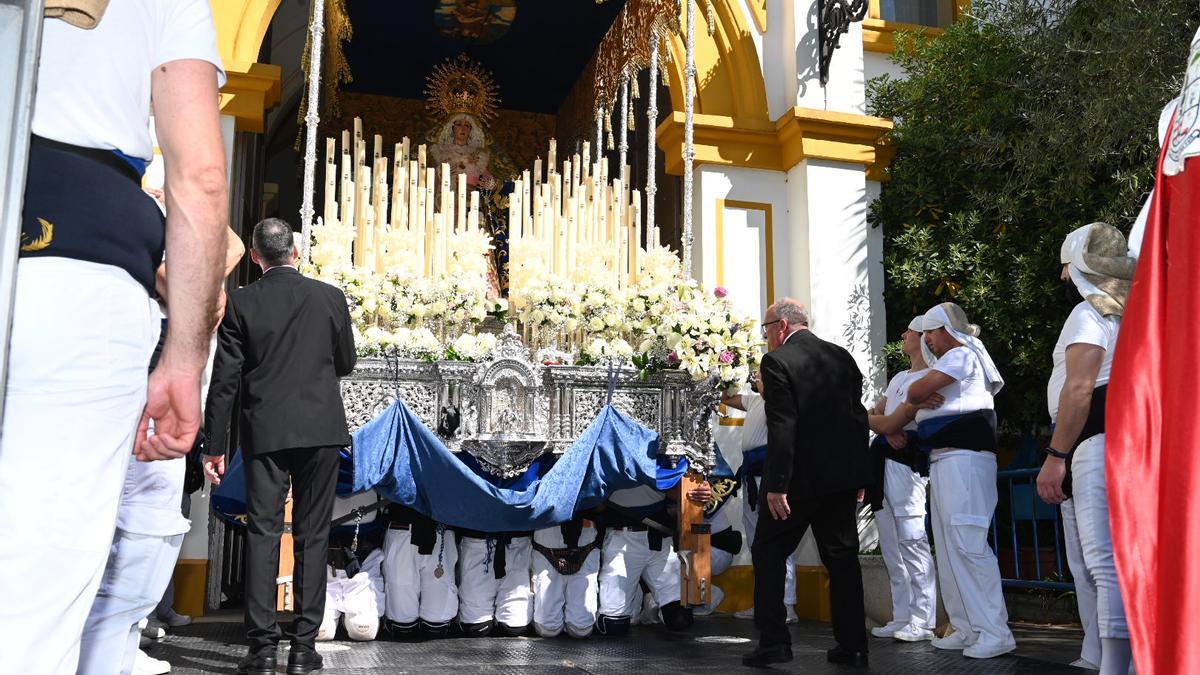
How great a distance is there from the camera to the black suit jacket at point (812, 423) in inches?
184

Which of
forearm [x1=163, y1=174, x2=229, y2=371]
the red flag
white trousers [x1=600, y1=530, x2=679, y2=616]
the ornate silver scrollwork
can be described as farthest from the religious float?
forearm [x1=163, y1=174, x2=229, y2=371]

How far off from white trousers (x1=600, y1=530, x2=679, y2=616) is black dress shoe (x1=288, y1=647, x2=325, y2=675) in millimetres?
1602

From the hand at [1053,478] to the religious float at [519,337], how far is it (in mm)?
1981

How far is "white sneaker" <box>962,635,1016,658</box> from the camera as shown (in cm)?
484

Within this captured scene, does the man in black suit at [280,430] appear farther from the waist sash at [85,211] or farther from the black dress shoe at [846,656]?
the waist sash at [85,211]

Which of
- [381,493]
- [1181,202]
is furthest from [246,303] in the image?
[1181,202]

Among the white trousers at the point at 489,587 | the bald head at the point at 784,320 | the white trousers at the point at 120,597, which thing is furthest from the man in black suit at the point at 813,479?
the white trousers at the point at 120,597

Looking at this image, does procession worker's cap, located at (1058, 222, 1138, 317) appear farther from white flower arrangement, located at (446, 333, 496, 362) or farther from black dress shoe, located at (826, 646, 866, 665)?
white flower arrangement, located at (446, 333, 496, 362)

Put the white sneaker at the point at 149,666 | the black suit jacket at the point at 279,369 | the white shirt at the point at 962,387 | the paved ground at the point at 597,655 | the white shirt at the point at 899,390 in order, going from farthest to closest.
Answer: the white shirt at the point at 899,390, the white shirt at the point at 962,387, the paved ground at the point at 597,655, the black suit jacket at the point at 279,369, the white sneaker at the point at 149,666

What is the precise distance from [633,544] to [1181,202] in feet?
11.7

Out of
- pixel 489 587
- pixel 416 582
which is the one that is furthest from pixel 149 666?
pixel 489 587

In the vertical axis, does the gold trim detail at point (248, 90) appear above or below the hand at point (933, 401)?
above

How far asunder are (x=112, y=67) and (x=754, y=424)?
492cm

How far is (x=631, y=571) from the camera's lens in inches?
216
